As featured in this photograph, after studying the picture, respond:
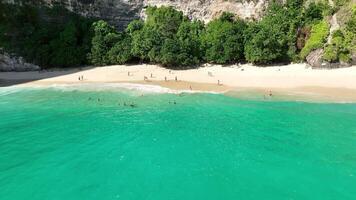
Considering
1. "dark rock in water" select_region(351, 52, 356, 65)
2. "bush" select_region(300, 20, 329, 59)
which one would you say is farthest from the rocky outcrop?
"dark rock in water" select_region(351, 52, 356, 65)

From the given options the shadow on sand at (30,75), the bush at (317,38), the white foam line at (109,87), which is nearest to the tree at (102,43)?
the shadow on sand at (30,75)

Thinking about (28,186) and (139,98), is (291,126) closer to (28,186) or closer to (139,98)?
(139,98)

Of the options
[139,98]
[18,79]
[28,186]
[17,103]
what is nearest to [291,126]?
[139,98]

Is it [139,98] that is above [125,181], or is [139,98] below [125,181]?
above

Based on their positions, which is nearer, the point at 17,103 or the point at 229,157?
the point at 229,157

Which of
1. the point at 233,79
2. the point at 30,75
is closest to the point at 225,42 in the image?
the point at 233,79

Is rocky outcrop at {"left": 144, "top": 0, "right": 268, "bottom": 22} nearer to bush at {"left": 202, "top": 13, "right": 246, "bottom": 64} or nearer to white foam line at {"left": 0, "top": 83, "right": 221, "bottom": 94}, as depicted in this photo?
bush at {"left": 202, "top": 13, "right": 246, "bottom": 64}

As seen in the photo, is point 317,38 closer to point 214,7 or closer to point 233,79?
point 233,79

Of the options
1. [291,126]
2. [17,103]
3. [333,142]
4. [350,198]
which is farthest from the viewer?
[17,103]
